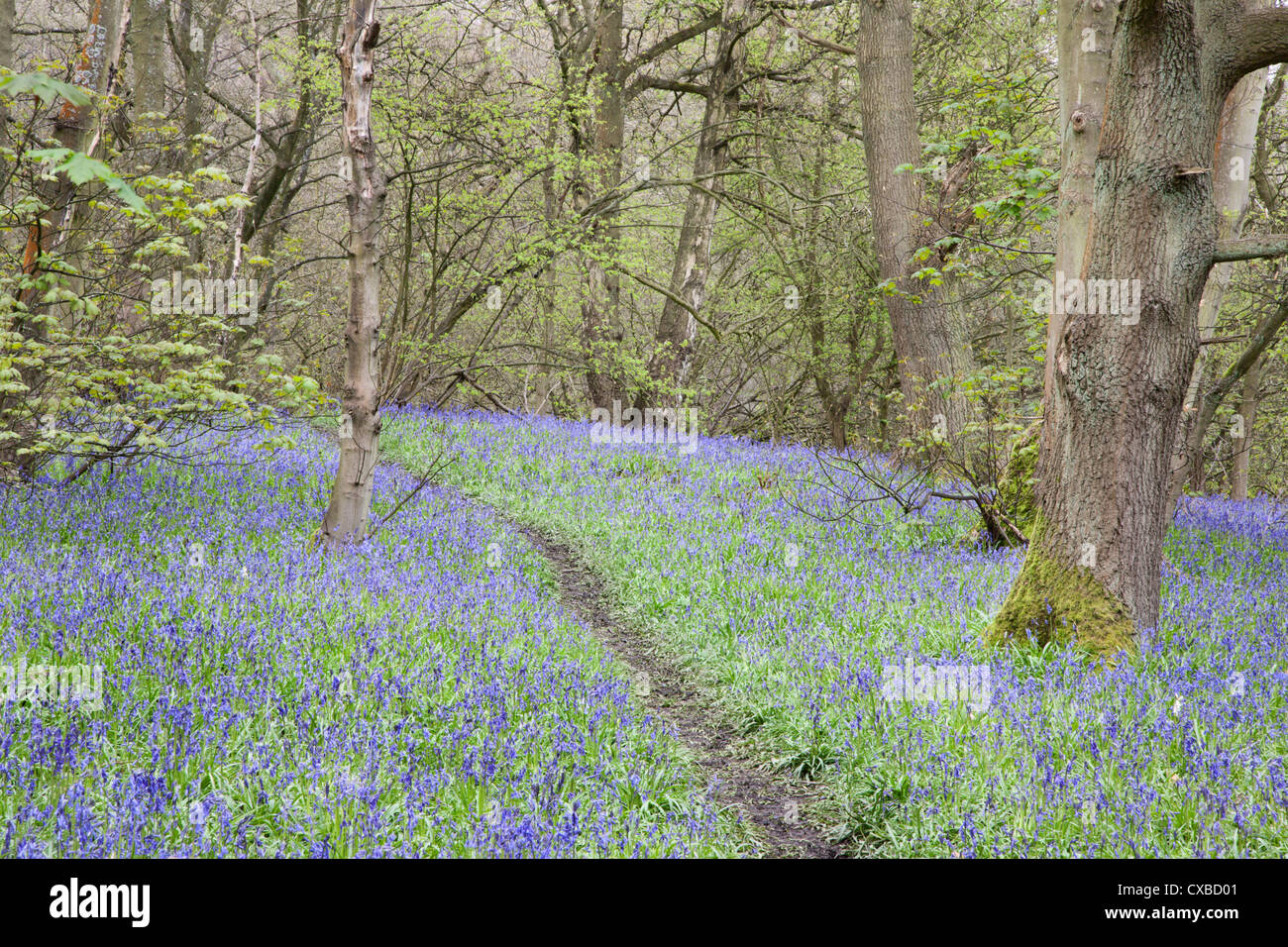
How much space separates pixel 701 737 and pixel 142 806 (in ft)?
10.1

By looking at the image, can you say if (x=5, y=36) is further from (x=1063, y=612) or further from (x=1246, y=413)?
(x=1246, y=413)

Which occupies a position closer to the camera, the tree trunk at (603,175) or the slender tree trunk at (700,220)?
the tree trunk at (603,175)

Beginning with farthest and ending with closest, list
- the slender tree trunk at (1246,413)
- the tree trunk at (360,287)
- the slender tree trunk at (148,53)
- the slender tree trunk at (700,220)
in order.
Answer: the slender tree trunk at (1246,413) → the slender tree trunk at (700,220) → the slender tree trunk at (148,53) → the tree trunk at (360,287)

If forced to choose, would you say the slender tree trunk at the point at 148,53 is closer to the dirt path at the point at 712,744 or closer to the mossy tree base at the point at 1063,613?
the dirt path at the point at 712,744

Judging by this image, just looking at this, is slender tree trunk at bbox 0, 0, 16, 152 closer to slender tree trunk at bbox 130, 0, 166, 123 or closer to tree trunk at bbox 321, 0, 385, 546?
tree trunk at bbox 321, 0, 385, 546

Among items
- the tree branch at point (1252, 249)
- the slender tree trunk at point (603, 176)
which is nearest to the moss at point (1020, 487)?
the tree branch at point (1252, 249)

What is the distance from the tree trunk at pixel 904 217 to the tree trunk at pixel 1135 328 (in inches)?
260

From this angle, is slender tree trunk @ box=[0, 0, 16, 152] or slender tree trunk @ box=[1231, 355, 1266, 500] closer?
slender tree trunk @ box=[0, 0, 16, 152]

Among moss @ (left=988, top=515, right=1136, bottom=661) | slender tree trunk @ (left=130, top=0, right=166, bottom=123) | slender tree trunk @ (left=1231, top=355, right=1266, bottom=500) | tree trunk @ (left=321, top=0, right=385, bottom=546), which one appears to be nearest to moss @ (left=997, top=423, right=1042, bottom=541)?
moss @ (left=988, top=515, right=1136, bottom=661)

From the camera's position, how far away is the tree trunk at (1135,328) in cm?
516

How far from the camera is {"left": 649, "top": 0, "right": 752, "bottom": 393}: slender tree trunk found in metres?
17.3

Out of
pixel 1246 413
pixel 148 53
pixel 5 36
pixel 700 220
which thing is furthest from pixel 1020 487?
pixel 1246 413

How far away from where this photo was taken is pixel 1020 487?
8.93 m

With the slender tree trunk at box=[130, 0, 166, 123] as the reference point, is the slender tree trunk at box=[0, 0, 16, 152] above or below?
below
